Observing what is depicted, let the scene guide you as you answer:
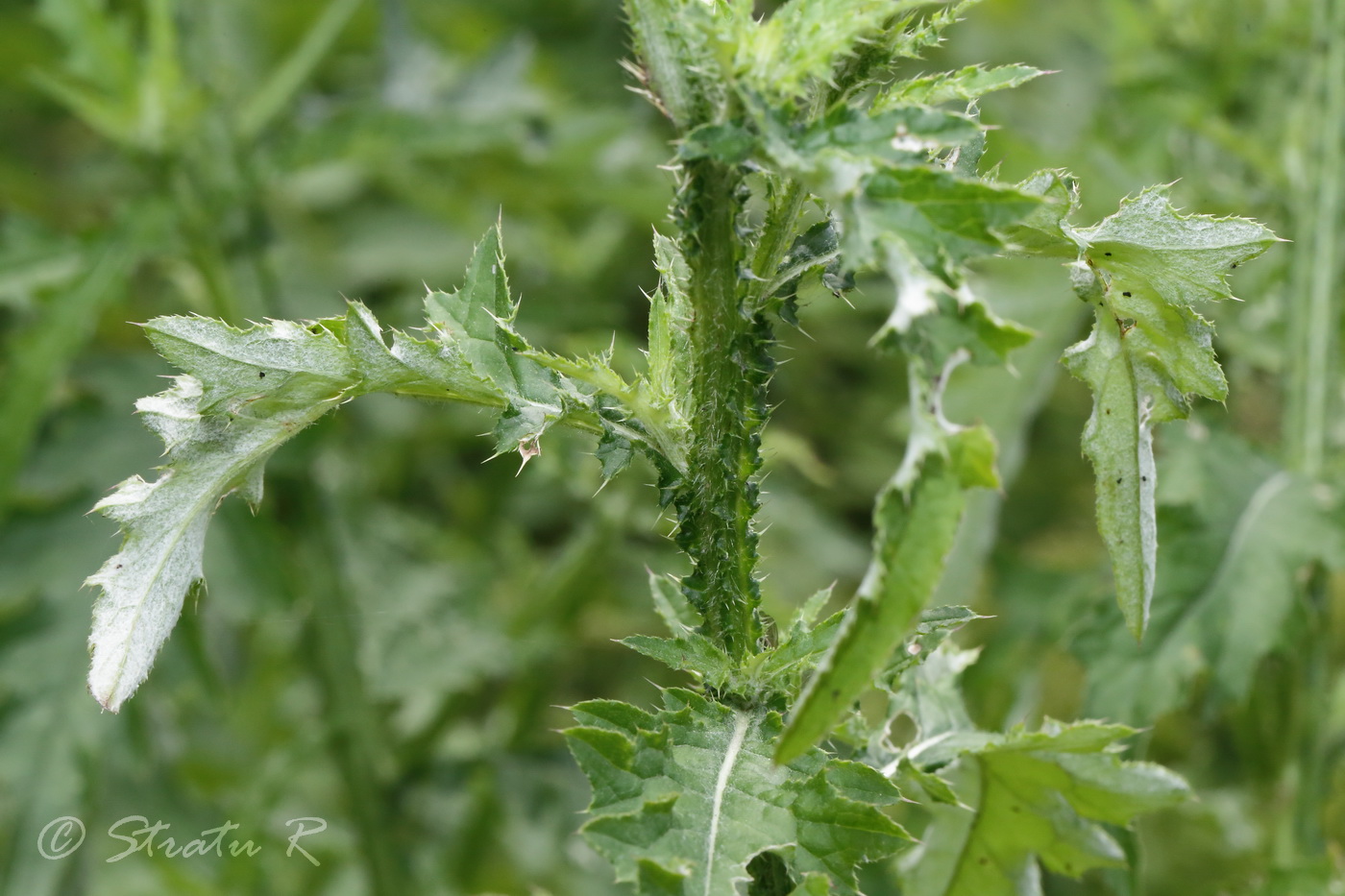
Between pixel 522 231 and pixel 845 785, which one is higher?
pixel 522 231

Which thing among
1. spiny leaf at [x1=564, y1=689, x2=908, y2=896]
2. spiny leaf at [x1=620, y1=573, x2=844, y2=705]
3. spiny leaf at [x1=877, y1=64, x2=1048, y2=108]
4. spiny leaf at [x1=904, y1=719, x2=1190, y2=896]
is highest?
spiny leaf at [x1=877, y1=64, x2=1048, y2=108]

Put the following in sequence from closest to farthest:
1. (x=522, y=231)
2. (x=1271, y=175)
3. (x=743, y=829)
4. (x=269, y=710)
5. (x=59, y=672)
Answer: (x=743, y=829) → (x=59, y=672) → (x=1271, y=175) → (x=269, y=710) → (x=522, y=231)

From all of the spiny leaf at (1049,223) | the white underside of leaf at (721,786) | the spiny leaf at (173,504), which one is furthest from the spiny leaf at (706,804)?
the spiny leaf at (1049,223)

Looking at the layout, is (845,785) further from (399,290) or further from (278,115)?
(399,290)

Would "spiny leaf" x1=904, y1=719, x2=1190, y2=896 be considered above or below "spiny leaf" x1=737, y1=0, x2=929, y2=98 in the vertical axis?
below

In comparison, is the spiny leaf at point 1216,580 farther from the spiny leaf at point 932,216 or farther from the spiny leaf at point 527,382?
the spiny leaf at point 932,216

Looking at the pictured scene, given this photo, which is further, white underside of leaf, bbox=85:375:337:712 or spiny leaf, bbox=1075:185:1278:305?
spiny leaf, bbox=1075:185:1278:305

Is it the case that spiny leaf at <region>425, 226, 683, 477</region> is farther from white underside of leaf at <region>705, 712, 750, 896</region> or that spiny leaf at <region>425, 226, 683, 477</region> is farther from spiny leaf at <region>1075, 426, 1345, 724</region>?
spiny leaf at <region>1075, 426, 1345, 724</region>

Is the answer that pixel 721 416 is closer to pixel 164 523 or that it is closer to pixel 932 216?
pixel 932 216

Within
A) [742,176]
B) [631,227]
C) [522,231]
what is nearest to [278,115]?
[522,231]

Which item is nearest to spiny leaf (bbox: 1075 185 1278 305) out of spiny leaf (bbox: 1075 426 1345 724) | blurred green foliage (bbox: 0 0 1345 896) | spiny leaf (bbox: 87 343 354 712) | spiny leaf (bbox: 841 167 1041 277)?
spiny leaf (bbox: 841 167 1041 277)
